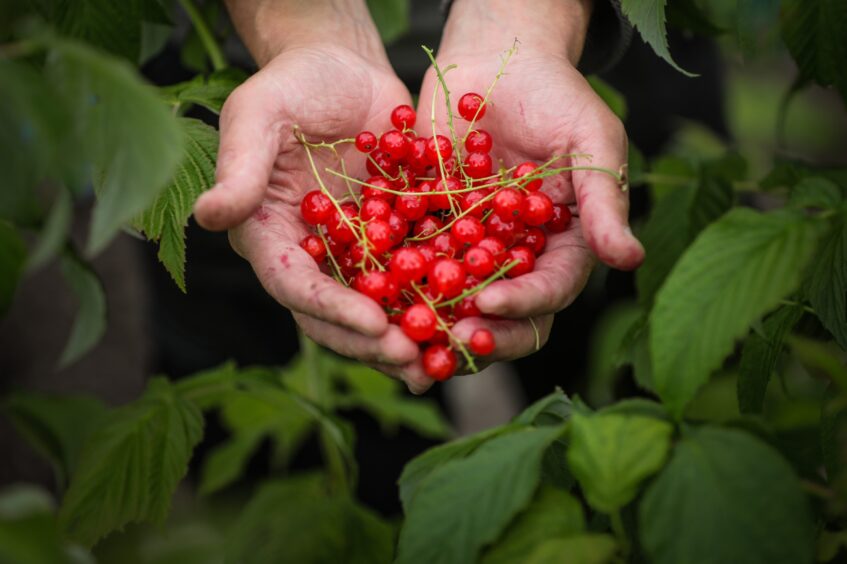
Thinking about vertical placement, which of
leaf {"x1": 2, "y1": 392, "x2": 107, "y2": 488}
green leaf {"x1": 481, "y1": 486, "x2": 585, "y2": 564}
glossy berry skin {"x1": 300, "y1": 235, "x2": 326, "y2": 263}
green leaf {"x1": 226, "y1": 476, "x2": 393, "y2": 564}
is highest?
glossy berry skin {"x1": 300, "y1": 235, "x2": 326, "y2": 263}

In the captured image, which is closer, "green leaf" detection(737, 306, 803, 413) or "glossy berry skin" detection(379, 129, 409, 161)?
"green leaf" detection(737, 306, 803, 413)

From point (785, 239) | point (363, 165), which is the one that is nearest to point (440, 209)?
point (363, 165)

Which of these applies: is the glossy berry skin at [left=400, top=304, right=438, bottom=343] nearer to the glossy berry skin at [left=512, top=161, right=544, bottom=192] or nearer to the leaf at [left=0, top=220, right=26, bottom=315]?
the glossy berry skin at [left=512, top=161, right=544, bottom=192]

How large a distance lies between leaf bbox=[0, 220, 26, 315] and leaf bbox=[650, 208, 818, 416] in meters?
0.77

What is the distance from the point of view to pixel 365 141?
159cm

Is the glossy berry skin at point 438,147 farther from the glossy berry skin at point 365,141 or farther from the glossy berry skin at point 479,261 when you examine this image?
the glossy berry skin at point 479,261

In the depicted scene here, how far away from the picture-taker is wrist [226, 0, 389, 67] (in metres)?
1.69

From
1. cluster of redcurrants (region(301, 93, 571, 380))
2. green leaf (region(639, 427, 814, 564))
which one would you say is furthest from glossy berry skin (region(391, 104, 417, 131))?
green leaf (region(639, 427, 814, 564))

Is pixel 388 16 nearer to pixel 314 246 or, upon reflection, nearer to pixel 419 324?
pixel 314 246

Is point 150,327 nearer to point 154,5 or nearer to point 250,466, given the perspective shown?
point 250,466

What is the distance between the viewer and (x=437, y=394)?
3.33 metres

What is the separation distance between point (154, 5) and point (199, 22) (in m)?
0.24

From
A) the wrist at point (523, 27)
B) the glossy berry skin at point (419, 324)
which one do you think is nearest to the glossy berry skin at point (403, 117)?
the wrist at point (523, 27)

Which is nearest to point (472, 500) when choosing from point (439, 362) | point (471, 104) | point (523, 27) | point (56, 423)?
point (439, 362)
